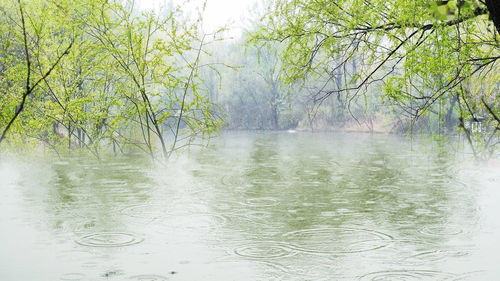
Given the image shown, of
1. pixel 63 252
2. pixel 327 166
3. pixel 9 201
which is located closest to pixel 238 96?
pixel 327 166

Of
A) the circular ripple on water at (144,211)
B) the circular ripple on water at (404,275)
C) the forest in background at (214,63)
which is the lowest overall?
the circular ripple on water at (404,275)

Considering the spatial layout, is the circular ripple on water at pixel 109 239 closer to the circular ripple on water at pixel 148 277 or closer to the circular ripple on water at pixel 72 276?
the circular ripple on water at pixel 72 276

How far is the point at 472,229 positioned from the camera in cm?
712

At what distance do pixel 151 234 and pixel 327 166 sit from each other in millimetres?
7985

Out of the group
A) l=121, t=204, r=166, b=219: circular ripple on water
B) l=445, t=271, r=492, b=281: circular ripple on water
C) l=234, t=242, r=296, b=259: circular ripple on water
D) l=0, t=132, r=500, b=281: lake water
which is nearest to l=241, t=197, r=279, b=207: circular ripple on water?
l=0, t=132, r=500, b=281: lake water

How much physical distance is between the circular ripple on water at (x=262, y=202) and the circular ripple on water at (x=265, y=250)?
8.16 ft

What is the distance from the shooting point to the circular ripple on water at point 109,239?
20.9 feet

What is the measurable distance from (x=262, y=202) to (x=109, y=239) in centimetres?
297

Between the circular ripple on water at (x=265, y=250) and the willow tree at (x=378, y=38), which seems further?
the willow tree at (x=378, y=38)

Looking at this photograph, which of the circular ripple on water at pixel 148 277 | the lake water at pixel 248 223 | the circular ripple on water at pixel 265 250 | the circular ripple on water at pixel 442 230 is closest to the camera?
the circular ripple on water at pixel 148 277

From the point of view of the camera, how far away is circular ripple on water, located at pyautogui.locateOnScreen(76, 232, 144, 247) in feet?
20.9

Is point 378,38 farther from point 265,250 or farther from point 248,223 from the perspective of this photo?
point 265,250

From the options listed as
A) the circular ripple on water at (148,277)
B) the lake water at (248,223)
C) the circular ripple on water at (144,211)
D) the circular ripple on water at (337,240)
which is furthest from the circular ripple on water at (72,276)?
the circular ripple on water at (144,211)

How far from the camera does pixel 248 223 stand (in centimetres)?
744
